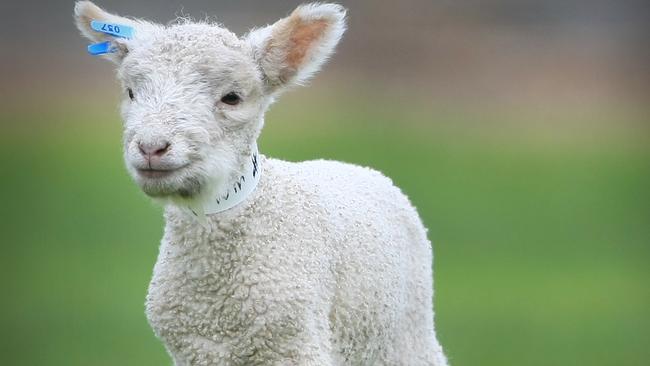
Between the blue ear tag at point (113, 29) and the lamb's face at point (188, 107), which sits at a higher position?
the blue ear tag at point (113, 29)

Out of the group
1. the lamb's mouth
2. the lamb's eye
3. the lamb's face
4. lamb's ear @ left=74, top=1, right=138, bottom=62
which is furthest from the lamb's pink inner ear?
the lamb's mouth

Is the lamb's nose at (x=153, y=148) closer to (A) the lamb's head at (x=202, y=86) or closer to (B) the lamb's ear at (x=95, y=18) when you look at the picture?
(A) the lamb's head at (x=202, y=86)

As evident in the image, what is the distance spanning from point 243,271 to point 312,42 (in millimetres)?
829

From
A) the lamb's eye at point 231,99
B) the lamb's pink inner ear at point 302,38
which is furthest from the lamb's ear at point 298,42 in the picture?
the lamb's eye at point 231,99

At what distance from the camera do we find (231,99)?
4.18 metres

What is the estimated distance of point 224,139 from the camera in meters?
4.12

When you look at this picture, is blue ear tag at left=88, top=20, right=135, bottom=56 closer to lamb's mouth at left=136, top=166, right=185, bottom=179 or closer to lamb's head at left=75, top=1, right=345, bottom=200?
lamb's head at left=75, top=1, right=345, bottom=200

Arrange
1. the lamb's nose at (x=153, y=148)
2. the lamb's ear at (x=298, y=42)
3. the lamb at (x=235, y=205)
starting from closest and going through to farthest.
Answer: the lamb's nose at (x=153, y=148) < the lamb at (x=235, y=205) < the lamb's ear at (x=298, y=42)

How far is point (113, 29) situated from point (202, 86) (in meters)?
0.51

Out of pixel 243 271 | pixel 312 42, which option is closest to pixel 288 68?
pixel 312 42

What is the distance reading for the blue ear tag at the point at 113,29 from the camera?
4.38 meters

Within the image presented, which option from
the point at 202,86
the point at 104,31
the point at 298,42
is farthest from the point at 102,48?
the point at 298,42

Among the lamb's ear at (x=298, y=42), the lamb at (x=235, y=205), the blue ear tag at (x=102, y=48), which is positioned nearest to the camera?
the lamb at (x=235, y=205)

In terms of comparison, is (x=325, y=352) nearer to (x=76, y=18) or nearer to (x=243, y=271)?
(x=243, y=271)
